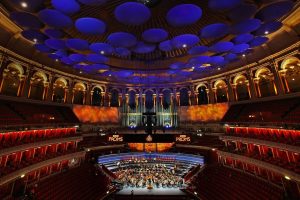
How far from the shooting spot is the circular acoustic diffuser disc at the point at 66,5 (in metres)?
9.89

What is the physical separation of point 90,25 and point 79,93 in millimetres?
18902

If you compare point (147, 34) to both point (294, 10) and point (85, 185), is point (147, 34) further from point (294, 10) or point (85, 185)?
point (85, 185)

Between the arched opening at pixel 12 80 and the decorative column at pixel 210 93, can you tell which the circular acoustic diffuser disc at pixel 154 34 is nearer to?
the arched opening at pixel 12 80

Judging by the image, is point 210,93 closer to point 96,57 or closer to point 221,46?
point 221,46

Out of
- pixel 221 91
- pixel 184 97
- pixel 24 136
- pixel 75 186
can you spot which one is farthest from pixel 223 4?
pixel 24 136

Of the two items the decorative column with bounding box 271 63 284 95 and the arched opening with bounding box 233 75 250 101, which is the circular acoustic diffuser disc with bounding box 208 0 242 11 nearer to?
the decorative column with bounding box 271 63 284 95

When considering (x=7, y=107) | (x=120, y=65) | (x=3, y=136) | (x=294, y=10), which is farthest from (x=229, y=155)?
(x=7, y=107)

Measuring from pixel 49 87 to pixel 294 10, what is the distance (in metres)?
29.6

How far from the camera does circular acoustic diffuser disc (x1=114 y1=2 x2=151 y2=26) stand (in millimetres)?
9977

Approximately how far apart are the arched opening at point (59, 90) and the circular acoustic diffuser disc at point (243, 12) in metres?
24.7

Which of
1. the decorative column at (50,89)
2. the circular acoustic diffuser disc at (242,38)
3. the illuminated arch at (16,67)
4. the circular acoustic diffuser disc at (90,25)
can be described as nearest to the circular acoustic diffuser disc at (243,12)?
the circular acoustic diffuser disc at (242,38)

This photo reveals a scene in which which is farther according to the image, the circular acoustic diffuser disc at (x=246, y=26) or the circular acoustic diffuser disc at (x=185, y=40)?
the circular acoustic diffuser disc at (x=185, y=40)

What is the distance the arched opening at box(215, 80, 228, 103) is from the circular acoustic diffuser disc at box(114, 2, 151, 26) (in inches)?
819

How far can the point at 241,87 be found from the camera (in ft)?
82.3
